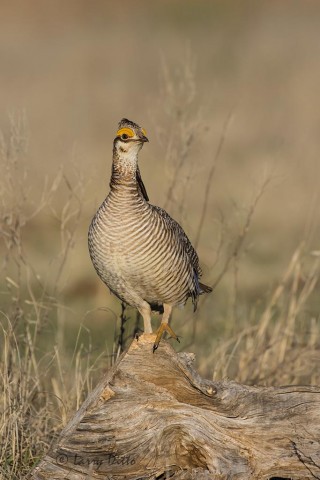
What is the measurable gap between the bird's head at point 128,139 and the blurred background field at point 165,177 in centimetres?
98

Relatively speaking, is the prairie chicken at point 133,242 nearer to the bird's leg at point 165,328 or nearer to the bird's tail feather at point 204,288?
the bird's leg at point 165,328

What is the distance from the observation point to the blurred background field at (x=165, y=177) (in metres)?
6.95

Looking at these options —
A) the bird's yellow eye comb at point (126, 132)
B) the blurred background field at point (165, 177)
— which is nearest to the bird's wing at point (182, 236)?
the bird's yellow eye comb at point (126, 132)

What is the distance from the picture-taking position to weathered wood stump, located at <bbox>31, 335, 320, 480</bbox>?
507 cm

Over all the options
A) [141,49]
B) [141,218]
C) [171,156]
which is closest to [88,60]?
[141,49]

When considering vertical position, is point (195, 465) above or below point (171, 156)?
below

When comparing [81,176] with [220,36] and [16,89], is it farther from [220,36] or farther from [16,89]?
[220,36]

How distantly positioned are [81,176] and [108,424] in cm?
215

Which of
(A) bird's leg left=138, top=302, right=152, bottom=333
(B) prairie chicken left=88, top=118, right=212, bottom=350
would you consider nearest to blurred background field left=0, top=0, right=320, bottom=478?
(A) bird's leg left=138, top=302, right=152, bottom=333

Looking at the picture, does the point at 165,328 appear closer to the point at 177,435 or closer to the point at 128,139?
the point at 177,435

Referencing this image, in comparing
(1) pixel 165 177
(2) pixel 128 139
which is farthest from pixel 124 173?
(1) pixel 165 177

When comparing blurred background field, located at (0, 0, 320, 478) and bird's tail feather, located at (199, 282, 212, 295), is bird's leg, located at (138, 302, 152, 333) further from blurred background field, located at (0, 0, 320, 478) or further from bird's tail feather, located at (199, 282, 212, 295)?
bird's tail feather, located at (199, 282, 212, 295)

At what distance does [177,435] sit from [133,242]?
105 cm

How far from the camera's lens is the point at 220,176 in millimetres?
15883
